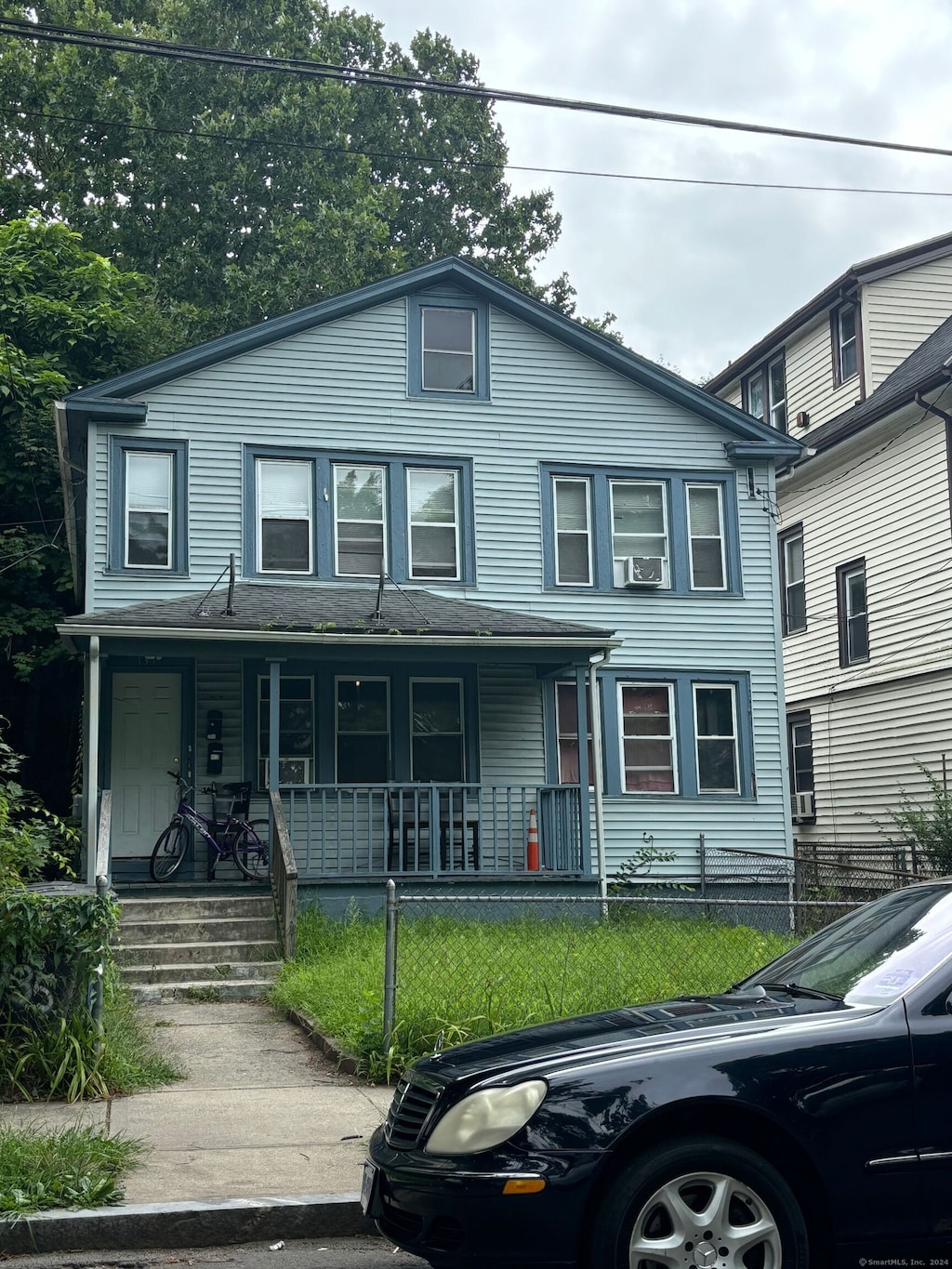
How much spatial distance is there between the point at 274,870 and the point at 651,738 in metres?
6.18

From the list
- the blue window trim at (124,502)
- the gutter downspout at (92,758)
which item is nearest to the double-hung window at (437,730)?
the blue window trim at (124,502)

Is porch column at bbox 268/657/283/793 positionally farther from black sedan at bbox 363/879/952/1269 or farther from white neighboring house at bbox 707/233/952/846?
black sedan at bbox 363/879/952/1269

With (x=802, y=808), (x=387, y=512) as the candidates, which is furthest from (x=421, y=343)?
(x=802, y=808)

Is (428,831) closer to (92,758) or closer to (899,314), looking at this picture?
(92,758)

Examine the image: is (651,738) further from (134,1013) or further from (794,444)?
(134,1013)

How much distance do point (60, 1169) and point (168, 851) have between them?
33.4 ft

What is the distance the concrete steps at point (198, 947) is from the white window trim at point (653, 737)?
5934mm

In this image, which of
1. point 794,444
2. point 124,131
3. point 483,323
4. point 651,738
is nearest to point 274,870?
point 651,738

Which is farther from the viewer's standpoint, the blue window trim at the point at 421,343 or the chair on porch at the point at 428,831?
the blue window trim at the point at 421,343

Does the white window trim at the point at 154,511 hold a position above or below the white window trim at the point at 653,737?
above

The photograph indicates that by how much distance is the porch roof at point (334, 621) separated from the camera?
1518cm

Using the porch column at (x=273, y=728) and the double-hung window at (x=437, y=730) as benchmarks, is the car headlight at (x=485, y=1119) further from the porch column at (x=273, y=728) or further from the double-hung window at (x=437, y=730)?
the double-hung window at (x=437, y=730)

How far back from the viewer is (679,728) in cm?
1858

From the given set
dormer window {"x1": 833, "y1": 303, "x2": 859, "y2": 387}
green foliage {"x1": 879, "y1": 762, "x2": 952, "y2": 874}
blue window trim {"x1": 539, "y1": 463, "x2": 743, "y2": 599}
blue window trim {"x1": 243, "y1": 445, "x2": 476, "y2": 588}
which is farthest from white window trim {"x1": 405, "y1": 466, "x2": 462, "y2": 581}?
dormer window {"x1": 833, "y1": 303, "x2": 859, "y2": 387}
